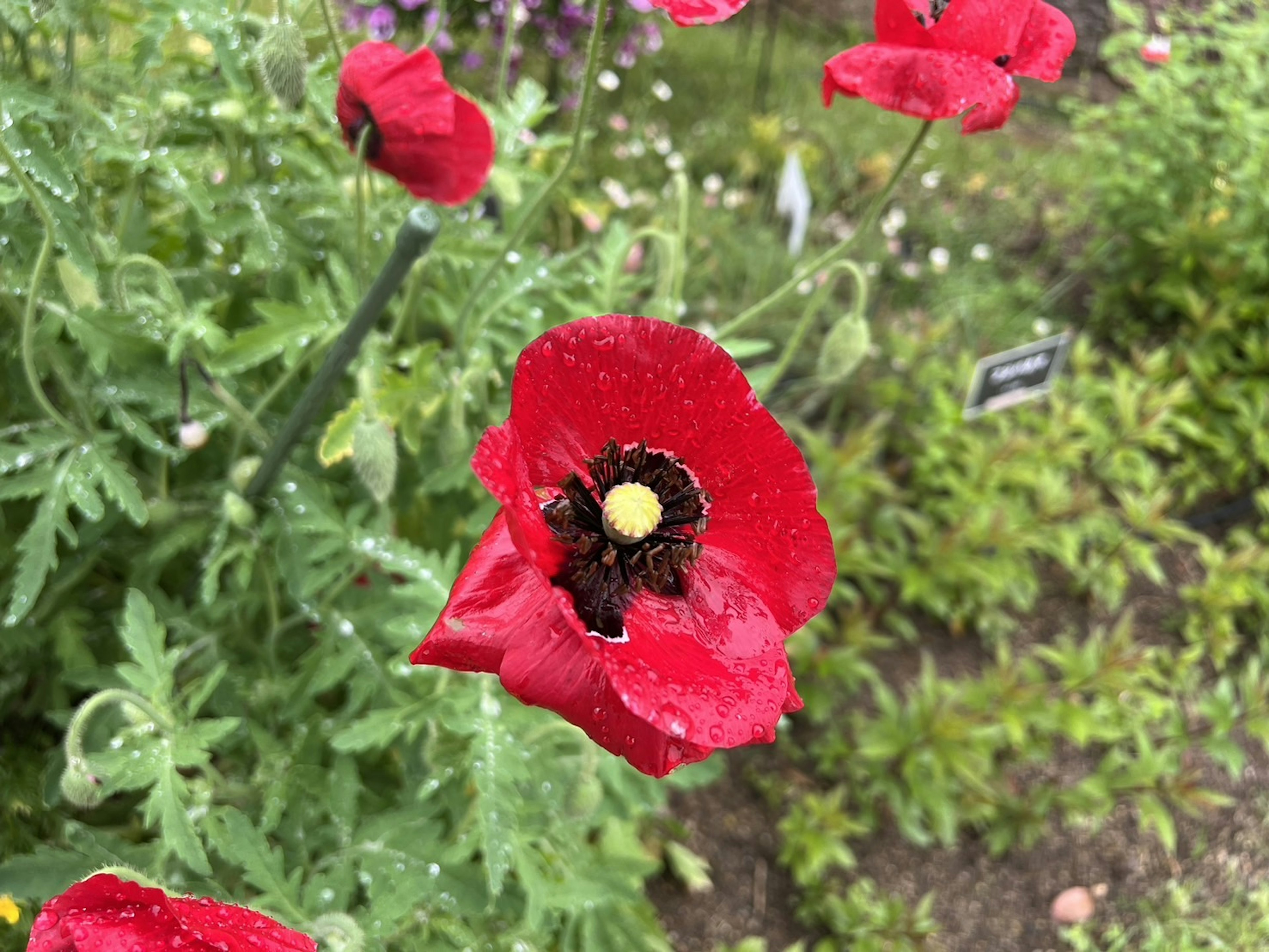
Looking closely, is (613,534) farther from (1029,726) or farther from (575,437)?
(1029,726)

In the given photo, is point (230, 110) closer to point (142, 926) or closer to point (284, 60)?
point (284, 60)

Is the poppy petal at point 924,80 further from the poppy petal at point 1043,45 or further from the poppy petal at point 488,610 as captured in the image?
the poppy petal at point 488,610

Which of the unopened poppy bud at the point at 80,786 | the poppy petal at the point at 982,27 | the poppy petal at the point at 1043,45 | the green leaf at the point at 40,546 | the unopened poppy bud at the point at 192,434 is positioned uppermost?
the poppy petal at the point at 982,27

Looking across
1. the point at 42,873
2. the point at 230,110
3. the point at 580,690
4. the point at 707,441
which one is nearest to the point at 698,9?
the point at 707,441

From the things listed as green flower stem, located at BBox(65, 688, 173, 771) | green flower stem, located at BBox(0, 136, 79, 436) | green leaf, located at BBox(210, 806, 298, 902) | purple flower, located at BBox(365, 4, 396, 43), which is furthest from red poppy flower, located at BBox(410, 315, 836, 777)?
purple flower, located at BBox(365, 4, 396, 43)

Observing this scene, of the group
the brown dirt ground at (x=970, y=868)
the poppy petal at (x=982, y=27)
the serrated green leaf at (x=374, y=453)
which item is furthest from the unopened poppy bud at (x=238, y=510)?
the brown dirt ground at (x=970, y=868)

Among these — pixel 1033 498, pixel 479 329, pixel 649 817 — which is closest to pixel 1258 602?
pixel 1033 498

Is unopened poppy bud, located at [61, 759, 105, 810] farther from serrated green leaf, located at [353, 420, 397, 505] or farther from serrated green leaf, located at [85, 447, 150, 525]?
serrated green leaf, located at [353, 420, 397, 505]
